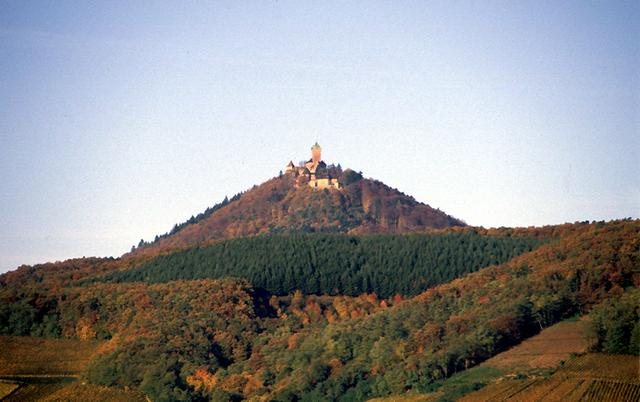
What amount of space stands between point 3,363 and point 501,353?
45.1 meters

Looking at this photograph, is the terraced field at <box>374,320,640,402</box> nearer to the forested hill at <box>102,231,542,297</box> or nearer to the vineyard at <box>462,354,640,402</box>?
the vineyard at <box>462,354,640,402</box>

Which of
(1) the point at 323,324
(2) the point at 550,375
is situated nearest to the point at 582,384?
(2) the point at 550,375

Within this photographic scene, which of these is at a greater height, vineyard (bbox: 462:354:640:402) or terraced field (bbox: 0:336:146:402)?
terraced field (bbox: 0:336:146:402)

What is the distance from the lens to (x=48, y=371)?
361 ft

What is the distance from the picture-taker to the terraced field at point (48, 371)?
100 meters

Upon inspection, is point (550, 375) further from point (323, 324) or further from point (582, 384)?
point (323, 324)

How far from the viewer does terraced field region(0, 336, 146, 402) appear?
10031 cm

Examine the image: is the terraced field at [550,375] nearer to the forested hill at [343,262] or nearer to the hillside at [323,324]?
the hillside at [323,324]

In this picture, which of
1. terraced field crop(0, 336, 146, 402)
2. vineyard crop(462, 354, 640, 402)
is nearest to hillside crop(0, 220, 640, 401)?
terraced field crop(0, 336, 146, 402)

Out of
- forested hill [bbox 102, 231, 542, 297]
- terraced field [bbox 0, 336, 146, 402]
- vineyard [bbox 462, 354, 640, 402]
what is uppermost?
forested hill [bbox 102, 231, 542, 297]

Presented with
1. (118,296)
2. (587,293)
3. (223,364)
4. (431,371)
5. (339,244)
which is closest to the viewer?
(431,371)

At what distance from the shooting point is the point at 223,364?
383 ft

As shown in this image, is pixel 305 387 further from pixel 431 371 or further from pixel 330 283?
pixel 330 283

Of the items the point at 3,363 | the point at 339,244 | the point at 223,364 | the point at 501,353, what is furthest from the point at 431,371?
the point at 339,244
